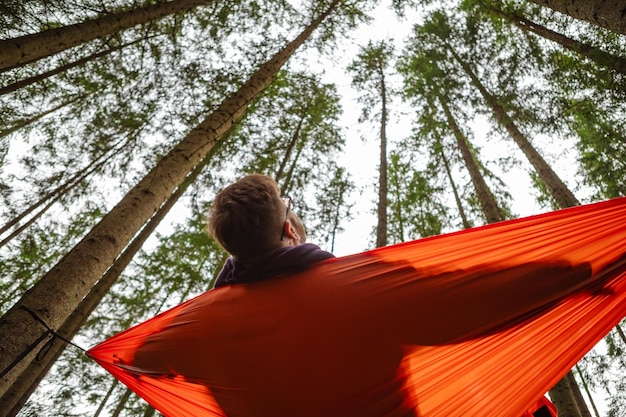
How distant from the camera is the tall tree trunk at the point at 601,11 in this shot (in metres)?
2.46

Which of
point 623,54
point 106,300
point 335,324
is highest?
point 623,54

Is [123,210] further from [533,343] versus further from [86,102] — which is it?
[86,102]

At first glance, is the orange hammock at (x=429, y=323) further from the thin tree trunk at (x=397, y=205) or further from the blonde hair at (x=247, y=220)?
the thin tree trunk at (x=397, y=205)

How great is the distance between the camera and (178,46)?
555 cm

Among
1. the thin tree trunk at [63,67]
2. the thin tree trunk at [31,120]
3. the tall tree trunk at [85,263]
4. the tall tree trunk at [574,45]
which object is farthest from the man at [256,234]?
the thin tree trunk at [31,120]

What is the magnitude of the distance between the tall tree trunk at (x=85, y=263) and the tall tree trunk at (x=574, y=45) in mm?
5620

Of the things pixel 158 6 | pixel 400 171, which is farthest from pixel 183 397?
pixel 400 171

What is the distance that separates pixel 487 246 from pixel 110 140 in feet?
22.9

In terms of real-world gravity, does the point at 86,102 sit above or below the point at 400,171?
below

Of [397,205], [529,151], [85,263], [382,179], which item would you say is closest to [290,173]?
[382,179]

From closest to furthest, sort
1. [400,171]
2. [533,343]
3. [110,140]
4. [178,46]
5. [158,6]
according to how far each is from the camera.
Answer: [533,343] → [158,6] → [178,46] → [110,140] → [400,171]

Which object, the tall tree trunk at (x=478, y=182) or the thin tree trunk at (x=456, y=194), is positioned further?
the thin tree trunk at (x=456, y=194)

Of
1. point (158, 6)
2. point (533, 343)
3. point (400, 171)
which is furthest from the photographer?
point (400, 171)

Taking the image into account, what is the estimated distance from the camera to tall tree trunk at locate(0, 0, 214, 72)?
3170 mm
